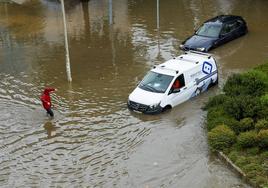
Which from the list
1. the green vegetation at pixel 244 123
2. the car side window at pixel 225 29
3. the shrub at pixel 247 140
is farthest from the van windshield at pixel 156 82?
the car side window at pixel 225 29

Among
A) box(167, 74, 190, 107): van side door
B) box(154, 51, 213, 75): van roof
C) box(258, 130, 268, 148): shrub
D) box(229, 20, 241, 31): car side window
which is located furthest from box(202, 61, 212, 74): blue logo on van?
box(229, 20, 241, 31): car side window

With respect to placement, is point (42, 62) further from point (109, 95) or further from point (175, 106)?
point (175, 106)

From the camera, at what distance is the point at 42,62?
81.8ft

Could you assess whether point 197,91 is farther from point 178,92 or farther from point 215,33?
point 215,33

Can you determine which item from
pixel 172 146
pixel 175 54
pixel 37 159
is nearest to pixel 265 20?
pixel 175 54

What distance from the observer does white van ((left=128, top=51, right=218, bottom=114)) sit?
18.6 meters

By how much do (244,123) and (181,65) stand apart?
4977 millimetres

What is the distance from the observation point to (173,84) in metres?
19.0

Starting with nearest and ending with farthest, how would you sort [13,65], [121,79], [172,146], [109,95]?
[172,146], [109,95], [121,79], [13,65]

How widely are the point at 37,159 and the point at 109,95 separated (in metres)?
5.70

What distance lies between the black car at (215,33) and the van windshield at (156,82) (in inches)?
255

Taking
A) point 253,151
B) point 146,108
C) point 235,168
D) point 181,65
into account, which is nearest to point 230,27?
point 181,65

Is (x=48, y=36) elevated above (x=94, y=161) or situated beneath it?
elevated above

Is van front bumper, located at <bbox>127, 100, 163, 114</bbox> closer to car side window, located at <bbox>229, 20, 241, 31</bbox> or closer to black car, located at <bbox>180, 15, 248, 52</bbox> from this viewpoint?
black car, located at <bbox>180, 15, 248, 52</bbox>
